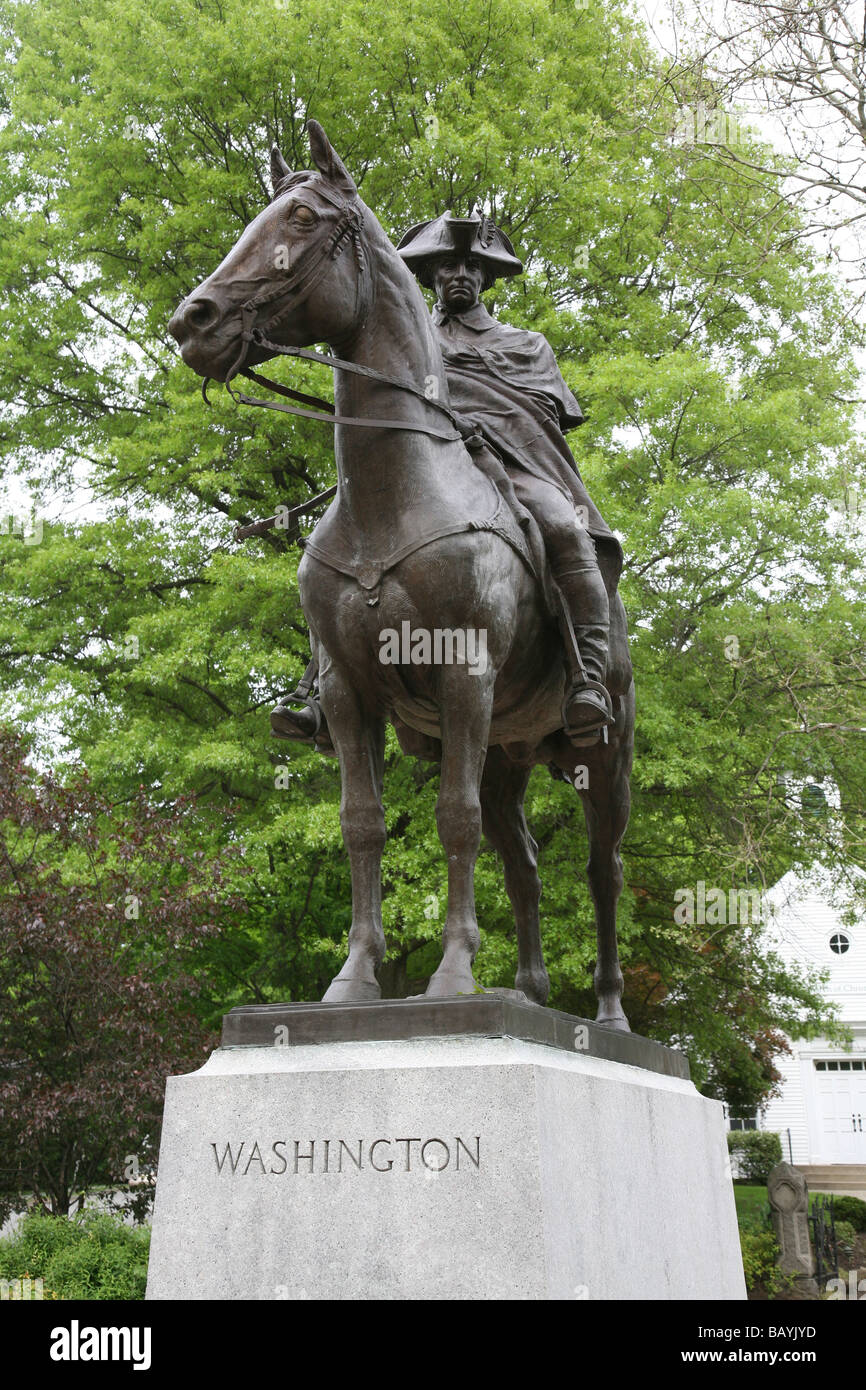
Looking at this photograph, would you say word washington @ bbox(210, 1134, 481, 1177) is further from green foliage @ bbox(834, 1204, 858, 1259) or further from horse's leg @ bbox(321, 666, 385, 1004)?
green foliage @ bbox(834, 1204, 858, 1259)

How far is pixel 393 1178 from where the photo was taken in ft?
15.4

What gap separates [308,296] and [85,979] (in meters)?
9.47

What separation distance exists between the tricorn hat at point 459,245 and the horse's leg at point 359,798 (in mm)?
2525

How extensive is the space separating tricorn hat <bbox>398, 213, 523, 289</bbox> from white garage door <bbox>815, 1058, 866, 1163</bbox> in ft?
127

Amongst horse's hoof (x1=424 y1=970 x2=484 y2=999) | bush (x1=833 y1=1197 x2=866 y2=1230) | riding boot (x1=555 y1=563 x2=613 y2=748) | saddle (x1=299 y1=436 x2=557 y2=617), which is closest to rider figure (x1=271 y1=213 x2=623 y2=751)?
riding boot (x1=555 y1=563 x2=613 y2=748)

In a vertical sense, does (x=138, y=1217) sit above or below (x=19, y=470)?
below

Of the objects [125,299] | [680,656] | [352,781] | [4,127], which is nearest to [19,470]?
[125,299]

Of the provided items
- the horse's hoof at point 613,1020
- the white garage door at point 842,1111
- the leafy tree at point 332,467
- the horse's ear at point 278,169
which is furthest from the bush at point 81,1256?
the white garage door at point 842,1111

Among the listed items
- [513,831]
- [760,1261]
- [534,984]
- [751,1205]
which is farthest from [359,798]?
[751,1205]

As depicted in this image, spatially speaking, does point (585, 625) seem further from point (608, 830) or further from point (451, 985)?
point (451, 985)

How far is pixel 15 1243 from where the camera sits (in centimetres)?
1212

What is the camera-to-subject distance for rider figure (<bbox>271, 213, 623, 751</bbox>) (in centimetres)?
641
